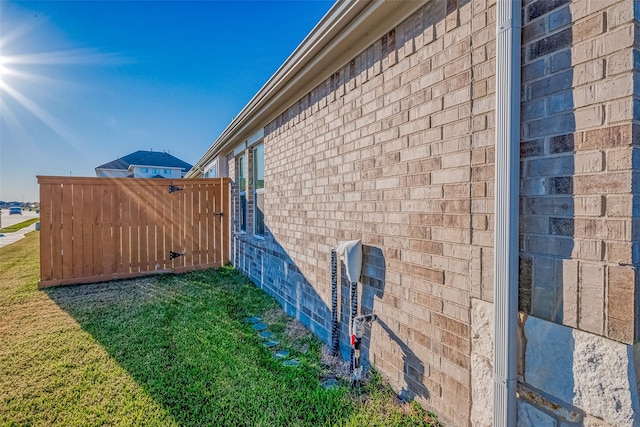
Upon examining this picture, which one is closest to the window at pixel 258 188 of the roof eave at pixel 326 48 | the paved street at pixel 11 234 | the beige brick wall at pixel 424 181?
the roof eave at pixel 326 48

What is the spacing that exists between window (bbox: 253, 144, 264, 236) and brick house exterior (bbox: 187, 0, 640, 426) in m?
2.68

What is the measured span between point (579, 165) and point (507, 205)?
321 mm

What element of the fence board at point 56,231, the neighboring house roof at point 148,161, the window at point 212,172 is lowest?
the fence board at point 56,231

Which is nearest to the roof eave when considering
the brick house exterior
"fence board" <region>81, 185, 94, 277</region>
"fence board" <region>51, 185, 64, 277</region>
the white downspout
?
the brick house exterior

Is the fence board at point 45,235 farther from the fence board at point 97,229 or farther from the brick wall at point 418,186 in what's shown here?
the brick wall at point 418,186

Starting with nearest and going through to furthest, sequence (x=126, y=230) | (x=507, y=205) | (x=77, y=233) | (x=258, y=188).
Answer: (x=507, y=205) < (x=258, y=188) < (x=77, y=233) < (x=126, y=230)

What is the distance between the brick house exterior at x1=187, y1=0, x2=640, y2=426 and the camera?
4.19 feet

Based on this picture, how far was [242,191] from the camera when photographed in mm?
7207

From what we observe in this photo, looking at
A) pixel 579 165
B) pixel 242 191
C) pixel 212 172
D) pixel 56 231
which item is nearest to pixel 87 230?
pixel 56 231

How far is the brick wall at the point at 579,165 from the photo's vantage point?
1246 mm

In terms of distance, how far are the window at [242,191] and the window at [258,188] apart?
17.4 inches

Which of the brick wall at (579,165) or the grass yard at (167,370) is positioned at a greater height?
the brick wall at (579,165)

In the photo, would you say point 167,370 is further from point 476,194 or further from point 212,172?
point 212,172

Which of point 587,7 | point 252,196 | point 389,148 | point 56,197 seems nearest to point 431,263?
point 389,148
